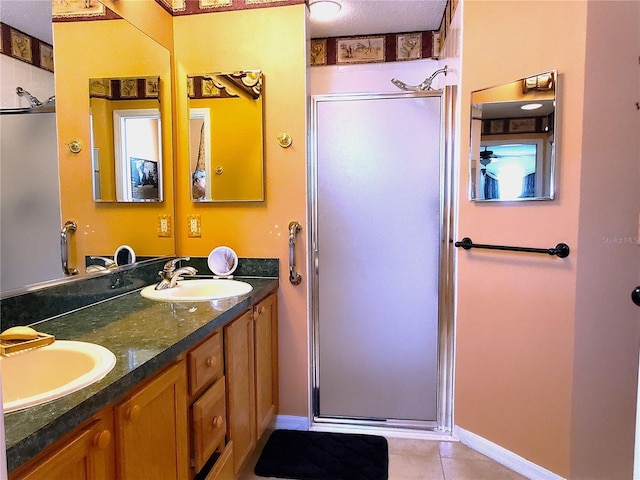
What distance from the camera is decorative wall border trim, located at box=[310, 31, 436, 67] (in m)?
2.61

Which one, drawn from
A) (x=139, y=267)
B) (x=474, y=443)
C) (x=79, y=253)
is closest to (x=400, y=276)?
(x=474, y=443)

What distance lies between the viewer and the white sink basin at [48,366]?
97 centimetres

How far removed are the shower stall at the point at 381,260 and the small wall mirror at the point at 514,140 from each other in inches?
8.9

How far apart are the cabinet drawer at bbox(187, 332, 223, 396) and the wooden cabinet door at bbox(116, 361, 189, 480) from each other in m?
0.05

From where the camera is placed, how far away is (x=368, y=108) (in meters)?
2.16

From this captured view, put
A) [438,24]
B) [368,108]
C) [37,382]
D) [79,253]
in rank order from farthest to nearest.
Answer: [438,24] → [368,108] → [79,253] → [37,382]

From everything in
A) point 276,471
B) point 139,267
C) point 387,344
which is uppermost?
point 139,267

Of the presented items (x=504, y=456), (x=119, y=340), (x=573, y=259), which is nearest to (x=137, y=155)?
(x=119, y=340)

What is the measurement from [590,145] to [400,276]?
3.54ft

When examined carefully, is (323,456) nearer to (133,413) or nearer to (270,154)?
(133,413)

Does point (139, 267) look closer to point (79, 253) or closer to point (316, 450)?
point (79, 253)

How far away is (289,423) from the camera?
2219 millimetres

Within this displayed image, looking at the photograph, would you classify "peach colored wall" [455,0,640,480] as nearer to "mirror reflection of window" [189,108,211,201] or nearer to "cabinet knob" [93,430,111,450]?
"mirror reflection of window" [189,108,211,201]

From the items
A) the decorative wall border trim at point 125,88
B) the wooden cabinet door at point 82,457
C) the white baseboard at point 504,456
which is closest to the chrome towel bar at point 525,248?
the white baseboard at point 504,456
